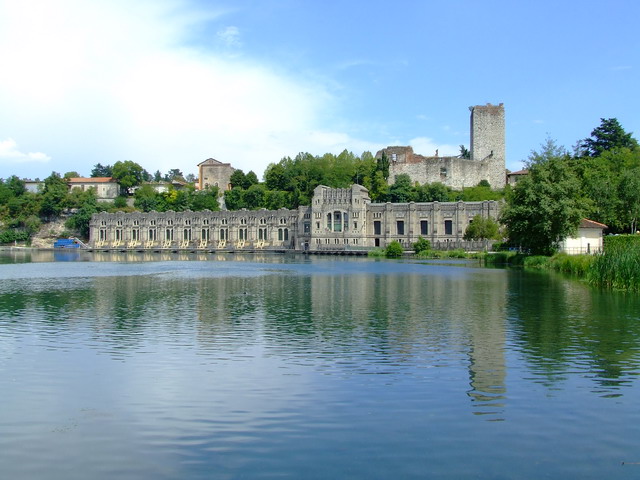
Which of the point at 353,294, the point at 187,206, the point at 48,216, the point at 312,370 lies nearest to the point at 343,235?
the point at 187,206

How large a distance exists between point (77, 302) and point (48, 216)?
368 ft

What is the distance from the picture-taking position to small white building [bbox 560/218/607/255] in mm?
62625

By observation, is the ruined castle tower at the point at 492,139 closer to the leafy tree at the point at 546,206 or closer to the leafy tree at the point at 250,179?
the leafy tree at the point at 250,179

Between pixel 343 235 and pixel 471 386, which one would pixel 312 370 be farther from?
pixel 343 235

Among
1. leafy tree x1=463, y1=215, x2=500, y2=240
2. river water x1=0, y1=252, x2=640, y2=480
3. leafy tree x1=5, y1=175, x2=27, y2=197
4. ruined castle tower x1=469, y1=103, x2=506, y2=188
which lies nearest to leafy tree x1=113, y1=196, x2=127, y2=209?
leafy tree x1=5, y1=175, x2=27, y2=197

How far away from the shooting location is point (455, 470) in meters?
10.4

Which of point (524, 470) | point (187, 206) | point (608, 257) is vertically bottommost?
point (524, 470)

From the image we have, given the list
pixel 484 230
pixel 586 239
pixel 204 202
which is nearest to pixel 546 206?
pixel 586 239

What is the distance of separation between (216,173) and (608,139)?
80.1 metres

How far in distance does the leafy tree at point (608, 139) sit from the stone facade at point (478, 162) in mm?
A: 19300

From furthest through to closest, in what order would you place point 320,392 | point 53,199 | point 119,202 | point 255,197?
1. point 119,202
2. point 53,199
3. point 255,197
4. point 320,392

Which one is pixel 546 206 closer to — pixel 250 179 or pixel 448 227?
pixel 448 227

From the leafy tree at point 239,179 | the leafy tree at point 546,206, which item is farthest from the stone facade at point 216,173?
the leafy tree at point 546,206

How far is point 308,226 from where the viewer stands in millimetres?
114312
